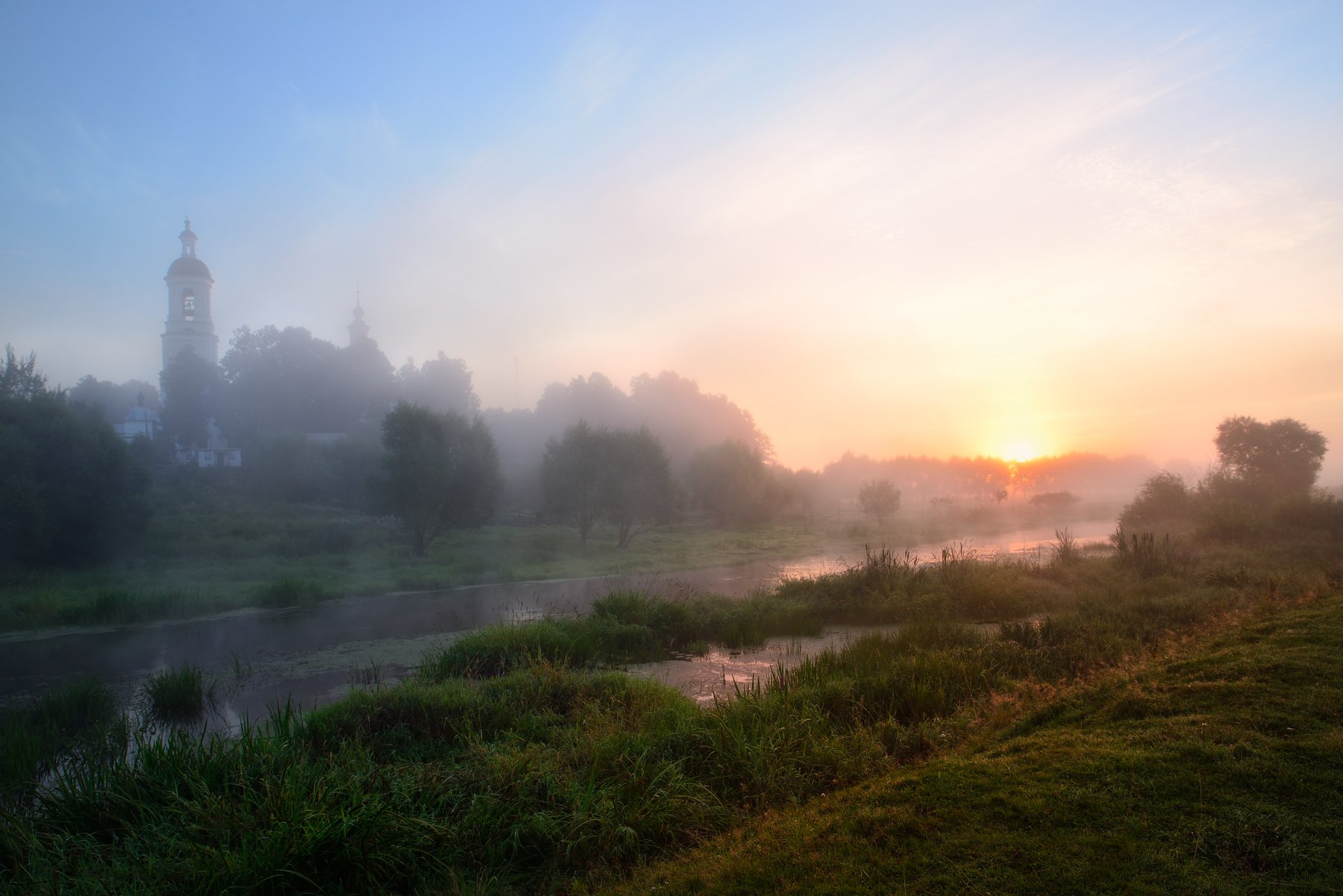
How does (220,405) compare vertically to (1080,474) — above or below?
above

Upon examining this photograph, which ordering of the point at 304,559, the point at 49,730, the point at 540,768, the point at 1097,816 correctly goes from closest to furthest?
the point at 1097,816 → the point at 540,768 → the point at 49,730 → the point at 304,559

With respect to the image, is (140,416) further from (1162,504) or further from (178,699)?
(1162,504)

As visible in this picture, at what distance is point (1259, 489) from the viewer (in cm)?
3744

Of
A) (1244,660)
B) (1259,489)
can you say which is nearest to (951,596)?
(1244,660)

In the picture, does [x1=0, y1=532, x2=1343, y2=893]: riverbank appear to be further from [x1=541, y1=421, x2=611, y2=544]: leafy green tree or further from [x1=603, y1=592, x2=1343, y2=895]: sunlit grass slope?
[x1=541, y1=421, x2=611, y2=544]: leafy green tree

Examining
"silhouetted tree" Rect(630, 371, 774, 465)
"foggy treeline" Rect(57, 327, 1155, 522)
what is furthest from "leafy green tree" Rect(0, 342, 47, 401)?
"silhouetted tree" Rect(630, 371, 774, 465)

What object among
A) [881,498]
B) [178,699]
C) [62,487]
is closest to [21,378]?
[62,487]

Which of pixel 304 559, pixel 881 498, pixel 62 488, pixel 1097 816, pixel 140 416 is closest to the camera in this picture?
pixel 1097 816

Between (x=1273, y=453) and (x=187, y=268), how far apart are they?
89.4 meters

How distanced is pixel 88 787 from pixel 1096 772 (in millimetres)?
7385

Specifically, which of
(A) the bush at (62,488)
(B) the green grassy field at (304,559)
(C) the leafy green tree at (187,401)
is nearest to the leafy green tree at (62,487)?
(A) the bush at (62,488)

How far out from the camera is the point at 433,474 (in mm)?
32094

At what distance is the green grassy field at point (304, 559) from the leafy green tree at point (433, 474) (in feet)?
4.89

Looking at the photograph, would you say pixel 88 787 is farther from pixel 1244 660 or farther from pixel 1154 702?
pixel 1244 660
